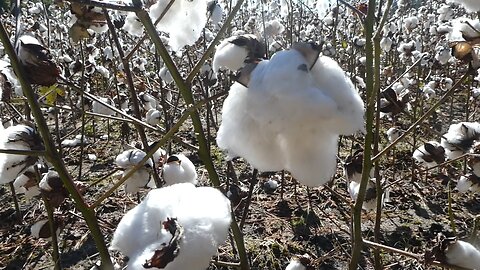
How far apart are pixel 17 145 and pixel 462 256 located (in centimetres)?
101

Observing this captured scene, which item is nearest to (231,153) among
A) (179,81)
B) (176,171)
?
(179,81)

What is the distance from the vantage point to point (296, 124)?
0.67 meters

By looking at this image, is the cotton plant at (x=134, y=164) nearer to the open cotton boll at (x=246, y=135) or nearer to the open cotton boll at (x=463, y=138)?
the open cotton boll at (x=246, y=135)

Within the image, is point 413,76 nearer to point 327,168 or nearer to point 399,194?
point 399,194

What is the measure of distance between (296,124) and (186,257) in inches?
10.1

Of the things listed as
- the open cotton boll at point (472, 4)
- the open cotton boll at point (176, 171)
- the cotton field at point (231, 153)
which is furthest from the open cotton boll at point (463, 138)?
the open cotton boll at point (176, 171)

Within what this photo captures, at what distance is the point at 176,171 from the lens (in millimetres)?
1501

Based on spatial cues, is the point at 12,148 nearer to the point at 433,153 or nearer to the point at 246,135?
the point at 246,135

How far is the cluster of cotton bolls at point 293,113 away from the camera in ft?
2.20

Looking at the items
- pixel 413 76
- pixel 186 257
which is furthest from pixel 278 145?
pixel 413 76

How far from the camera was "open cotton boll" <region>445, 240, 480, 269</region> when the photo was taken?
1083mm

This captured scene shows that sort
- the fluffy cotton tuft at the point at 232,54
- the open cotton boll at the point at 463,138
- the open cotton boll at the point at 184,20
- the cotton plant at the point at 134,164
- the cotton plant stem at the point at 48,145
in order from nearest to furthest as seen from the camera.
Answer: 1. the cotton plant stem at the point at 48,145
2. the fluffy cotton tuft at the point at 232,54
3. the open cotton boll at the point at 184,20
4. the cotton plant at the point at 134,164
5. the open cotton boll at the point at 463,138

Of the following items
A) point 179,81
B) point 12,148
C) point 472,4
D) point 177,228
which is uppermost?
point 472,4

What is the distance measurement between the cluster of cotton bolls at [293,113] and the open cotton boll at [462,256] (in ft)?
1.68
